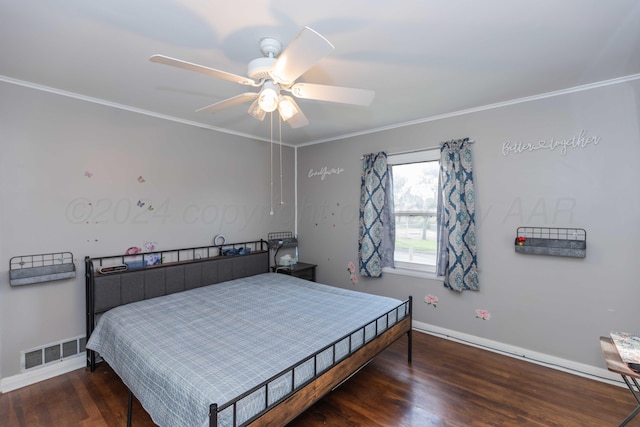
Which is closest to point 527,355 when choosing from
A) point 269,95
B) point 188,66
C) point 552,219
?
point 552,219

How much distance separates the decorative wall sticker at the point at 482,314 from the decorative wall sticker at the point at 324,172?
8.02 ft

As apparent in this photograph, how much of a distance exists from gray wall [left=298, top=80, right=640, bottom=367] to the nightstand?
1.49 meters

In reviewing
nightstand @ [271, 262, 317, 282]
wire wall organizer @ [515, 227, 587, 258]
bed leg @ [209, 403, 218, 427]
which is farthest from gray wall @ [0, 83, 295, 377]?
wire wall organizer @ [515, 227, 587, 258]

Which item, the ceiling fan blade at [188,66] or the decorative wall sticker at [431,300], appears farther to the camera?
the decorative wall sticker at [431,300]

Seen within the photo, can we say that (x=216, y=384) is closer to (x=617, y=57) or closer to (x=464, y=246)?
(x=464, y=246)

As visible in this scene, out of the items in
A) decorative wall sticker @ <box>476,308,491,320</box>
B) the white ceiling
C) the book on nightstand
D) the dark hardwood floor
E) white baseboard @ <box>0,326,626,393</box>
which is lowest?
the dark hardwood floor

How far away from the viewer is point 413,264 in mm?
3770

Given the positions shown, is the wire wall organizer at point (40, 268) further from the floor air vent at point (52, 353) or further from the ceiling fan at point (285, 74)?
the ceiling fan at point (285, 74)

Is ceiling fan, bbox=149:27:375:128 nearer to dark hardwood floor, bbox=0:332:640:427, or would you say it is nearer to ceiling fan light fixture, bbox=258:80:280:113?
ceiling fan light fixture, bbox=258:80:280:113

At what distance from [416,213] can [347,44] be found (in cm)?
237

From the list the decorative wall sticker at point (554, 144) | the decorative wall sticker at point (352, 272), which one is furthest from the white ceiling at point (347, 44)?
the decorative wall sticker at point (352, 272)

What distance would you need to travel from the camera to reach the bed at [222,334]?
5.08ft

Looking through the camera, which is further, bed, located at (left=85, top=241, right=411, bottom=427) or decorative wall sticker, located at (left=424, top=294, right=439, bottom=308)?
decorative wall sticker, located at (left=424, top=294, right=439, bottom=308)

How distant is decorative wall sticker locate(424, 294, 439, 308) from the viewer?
3504 millimetres
